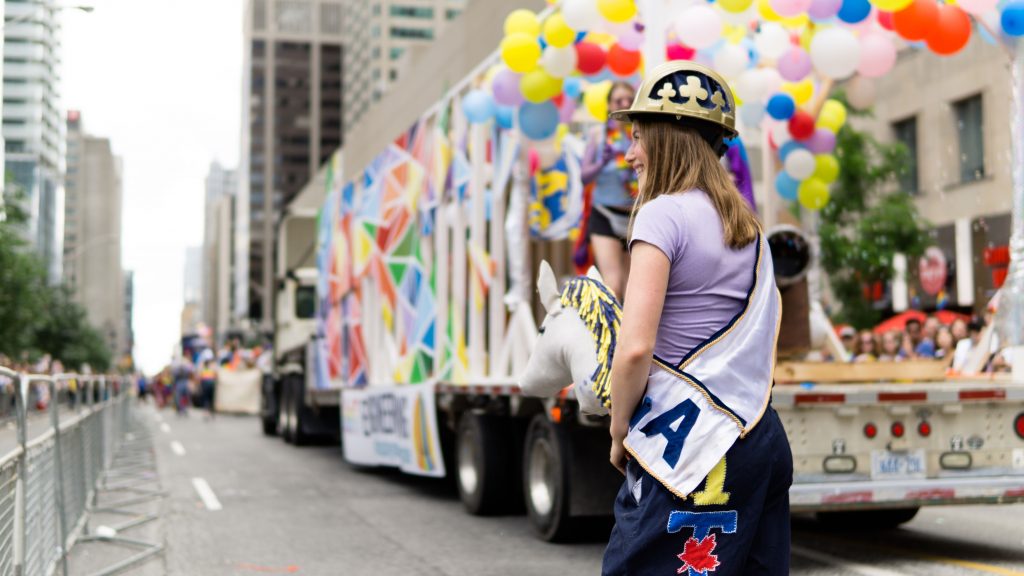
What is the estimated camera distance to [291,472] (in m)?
14.7

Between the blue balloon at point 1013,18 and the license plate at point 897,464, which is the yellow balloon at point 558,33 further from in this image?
the license plate at point 897,464

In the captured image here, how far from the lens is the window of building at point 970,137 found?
90.9ft

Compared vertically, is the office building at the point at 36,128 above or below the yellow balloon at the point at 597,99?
above

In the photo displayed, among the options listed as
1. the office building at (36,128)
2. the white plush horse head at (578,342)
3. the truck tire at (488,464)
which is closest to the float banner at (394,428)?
the truck tire at (488,464)

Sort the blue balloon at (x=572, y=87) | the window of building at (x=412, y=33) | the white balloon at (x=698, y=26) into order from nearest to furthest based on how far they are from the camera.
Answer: the white balloon at (x=698, y=26) < the blue balloon at (x=572, y=87) < the window of building at (x=412, y=33)

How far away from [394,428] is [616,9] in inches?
200

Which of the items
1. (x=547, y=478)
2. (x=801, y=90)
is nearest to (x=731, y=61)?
(x=801, y=90)

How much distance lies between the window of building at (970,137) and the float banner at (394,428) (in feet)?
61.6

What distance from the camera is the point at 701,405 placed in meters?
2.90

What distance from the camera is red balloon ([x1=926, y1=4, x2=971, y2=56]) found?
8.65 m

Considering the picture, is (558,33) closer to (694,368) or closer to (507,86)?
(507,86)

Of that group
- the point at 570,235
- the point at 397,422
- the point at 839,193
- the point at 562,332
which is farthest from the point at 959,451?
the point at 839,193

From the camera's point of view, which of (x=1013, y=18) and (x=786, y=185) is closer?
(x=1013, y=18)

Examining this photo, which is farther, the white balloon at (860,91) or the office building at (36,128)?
the office building at (36,128)
